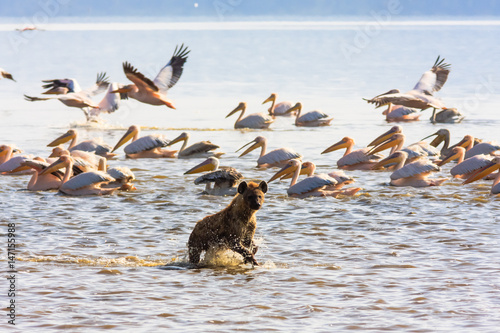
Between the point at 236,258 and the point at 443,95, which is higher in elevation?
the point at 443,95

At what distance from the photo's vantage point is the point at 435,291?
6855 mm

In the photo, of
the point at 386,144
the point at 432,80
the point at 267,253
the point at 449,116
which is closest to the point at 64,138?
the point at 386,144

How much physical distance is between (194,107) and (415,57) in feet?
85.6

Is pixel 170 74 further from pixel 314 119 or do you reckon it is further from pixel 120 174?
pixel 120 174

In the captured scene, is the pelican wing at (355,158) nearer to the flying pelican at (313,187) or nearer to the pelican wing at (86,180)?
the flying pelican at (313,187)

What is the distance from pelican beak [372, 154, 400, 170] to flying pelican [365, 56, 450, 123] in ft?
3.21

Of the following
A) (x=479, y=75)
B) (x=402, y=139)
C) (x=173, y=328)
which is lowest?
(x=173, y=328)

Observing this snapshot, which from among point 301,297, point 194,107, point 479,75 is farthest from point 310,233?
point 479,75

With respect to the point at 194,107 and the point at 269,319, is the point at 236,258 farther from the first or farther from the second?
the point at 194,107

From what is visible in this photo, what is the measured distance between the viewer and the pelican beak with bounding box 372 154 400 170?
41.8ft

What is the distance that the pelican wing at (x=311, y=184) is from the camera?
11.0 m

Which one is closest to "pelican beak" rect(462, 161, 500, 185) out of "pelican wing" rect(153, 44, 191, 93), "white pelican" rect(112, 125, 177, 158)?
"white pelican" rect(112, 125, 177, 158)

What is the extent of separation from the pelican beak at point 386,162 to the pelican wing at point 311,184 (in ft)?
6.28

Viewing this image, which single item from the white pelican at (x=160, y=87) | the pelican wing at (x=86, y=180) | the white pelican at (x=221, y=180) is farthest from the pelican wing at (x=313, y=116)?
the pelican wing at (x=86, y=180)
